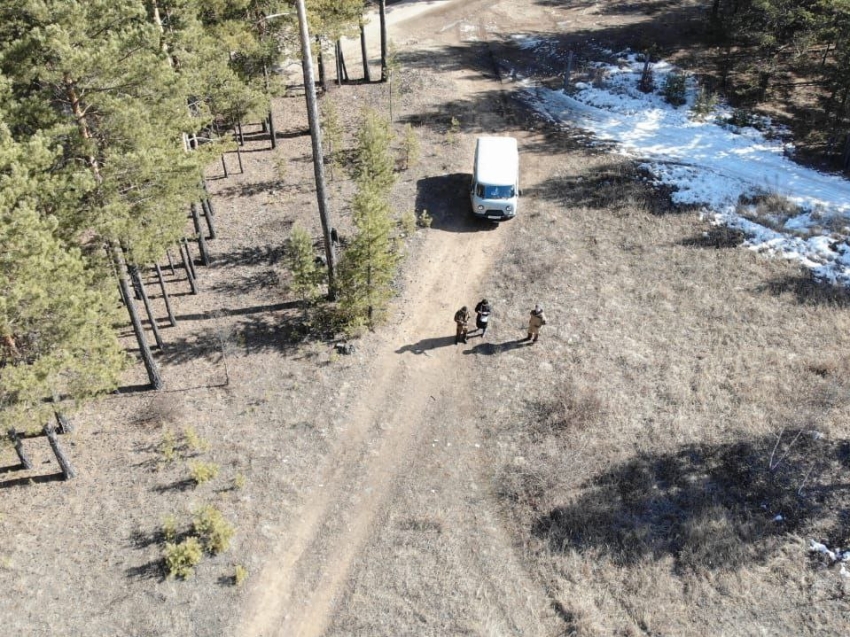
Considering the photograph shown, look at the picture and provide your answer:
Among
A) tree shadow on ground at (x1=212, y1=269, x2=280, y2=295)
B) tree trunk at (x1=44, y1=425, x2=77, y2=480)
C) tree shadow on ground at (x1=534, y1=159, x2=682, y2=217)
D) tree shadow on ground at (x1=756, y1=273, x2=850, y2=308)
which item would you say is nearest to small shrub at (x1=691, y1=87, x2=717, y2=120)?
tree shadow on ground at (x1=534, y1=159, x2=682, y2=217)

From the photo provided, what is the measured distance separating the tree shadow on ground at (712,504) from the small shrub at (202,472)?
8.27 m

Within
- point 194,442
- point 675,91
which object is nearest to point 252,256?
point 194,442

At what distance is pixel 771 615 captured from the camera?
1299 centimetres

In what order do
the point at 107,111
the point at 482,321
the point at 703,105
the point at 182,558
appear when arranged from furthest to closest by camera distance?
the point at 703,105
the point at 482,321
the point at 107,111
the point at 182,558

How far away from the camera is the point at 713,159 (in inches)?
1131

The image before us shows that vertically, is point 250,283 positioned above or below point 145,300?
below

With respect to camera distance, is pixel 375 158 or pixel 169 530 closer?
pixel 169 530

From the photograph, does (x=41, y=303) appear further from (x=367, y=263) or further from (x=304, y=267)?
(x=367, y=263)

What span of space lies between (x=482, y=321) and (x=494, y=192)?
7.14m

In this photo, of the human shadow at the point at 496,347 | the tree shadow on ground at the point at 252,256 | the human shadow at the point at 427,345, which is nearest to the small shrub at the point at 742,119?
the human shadow at the point at 496,347

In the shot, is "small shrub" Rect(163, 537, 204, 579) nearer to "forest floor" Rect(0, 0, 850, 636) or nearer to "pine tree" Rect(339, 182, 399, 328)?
"forest floor" Rect(0, 0, 850, 636)

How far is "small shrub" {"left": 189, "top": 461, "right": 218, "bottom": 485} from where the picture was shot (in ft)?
49.7

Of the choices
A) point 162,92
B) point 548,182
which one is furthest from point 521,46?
point 162,92

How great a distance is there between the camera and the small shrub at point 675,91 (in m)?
33.0
